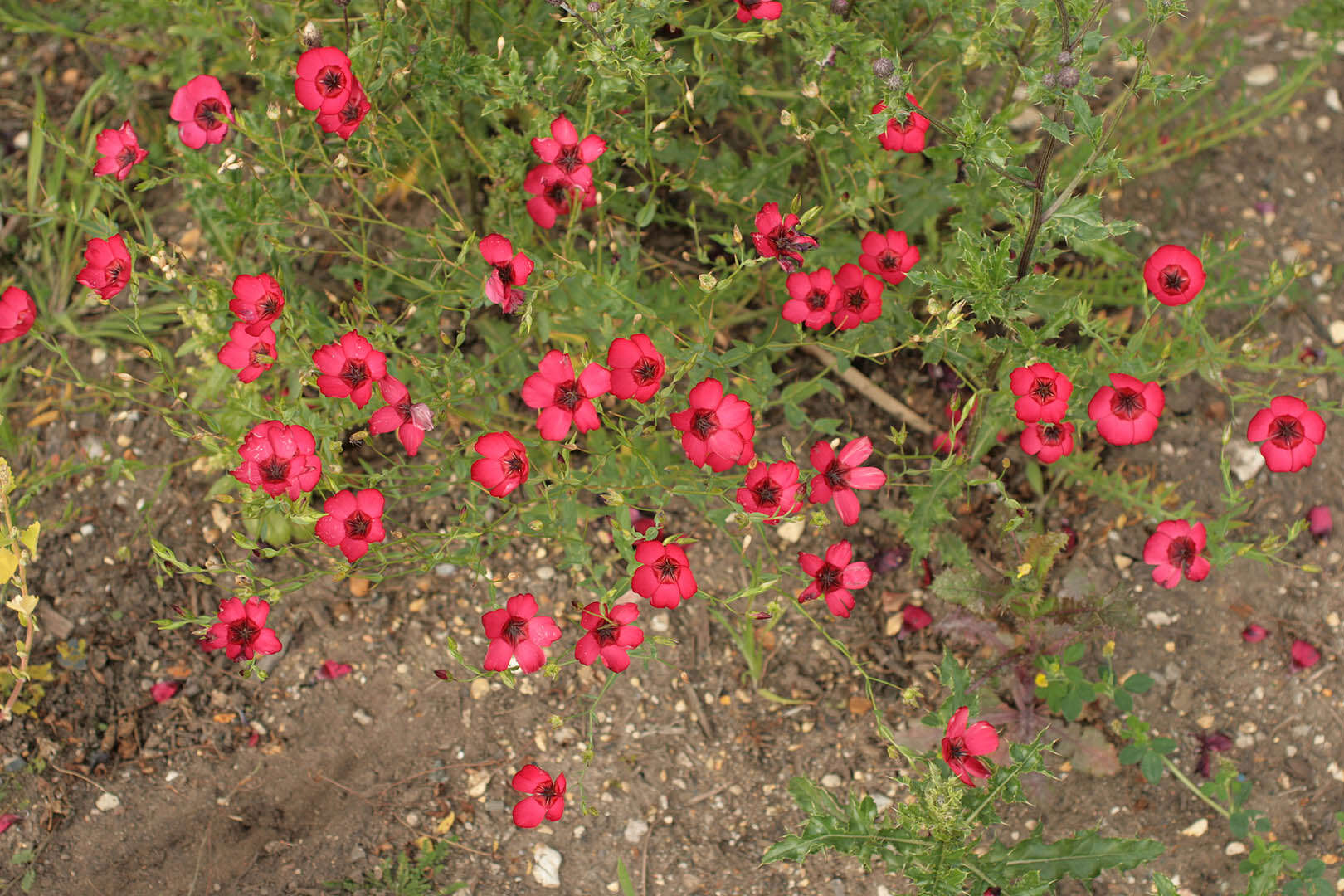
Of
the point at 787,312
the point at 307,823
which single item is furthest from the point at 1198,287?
the point at 307,823

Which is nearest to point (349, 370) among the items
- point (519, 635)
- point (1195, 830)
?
point (519, 635)

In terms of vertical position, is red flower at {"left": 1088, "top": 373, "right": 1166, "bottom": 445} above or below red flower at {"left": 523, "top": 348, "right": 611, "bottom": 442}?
above

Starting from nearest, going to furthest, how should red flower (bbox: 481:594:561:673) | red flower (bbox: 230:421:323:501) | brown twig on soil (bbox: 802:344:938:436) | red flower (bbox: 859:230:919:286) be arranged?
1. red flower (bbox: 230:421:323:501)
2. red flower (bbox: 481:594:561:673)
3. red flower (bbox: 859:230:919:286)
4. brown twig on soil (bbox: 802:344:938:436)

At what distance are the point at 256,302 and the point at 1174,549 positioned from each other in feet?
6.69

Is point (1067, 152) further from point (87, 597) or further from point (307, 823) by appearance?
point (87, 597)

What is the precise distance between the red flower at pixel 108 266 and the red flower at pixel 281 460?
48 centimetres

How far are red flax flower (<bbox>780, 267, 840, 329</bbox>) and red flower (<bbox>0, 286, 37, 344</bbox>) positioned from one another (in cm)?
165

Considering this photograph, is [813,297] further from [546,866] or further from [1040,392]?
[546,866]

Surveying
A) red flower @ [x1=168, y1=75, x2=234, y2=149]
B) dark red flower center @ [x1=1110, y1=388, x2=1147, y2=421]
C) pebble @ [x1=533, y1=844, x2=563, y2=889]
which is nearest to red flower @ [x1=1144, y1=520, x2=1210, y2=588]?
dark red flower center @ [x1=1110, y1=388, x2=1147, y2=421]

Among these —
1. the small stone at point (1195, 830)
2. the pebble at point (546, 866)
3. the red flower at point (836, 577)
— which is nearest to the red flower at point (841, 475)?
the red flower at point (836, 577)

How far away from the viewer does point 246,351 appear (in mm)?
2133

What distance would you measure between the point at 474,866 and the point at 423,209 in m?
1.84

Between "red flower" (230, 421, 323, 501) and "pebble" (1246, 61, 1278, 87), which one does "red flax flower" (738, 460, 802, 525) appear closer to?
"red flower" (230, 421, 323, 501)

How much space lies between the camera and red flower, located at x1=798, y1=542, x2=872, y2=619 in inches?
86.8
